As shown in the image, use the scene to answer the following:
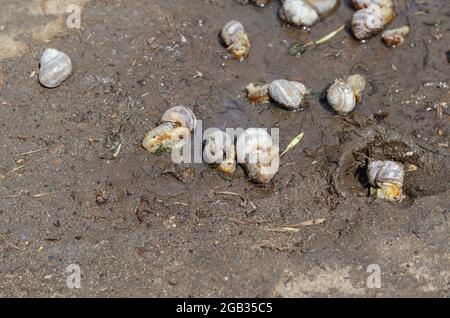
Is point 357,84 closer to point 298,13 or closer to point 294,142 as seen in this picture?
point 294,142

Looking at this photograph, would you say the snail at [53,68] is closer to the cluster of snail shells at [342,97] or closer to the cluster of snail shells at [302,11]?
the cluster of snail shells at [302,11]

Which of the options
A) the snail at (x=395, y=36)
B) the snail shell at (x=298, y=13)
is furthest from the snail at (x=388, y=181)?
the snail shell at (x=298, y=13)

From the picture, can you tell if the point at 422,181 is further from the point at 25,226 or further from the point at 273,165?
the point at 25,226

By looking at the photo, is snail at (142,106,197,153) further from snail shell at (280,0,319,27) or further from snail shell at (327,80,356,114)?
snail shell at (280,0,319,27)

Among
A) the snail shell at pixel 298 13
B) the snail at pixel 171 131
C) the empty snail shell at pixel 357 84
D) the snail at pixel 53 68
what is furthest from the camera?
the snail shell at pixel 298 13

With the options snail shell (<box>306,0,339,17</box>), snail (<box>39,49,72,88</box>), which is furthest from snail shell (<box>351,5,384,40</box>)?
snail (<box>39,49,72,88</box>)

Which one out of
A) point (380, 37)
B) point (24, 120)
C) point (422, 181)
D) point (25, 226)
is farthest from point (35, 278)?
point (380, 37)

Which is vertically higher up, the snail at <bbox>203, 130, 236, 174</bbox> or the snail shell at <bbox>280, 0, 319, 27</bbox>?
the snail shell at <bbox>280, 0, 319, 27</bbox>

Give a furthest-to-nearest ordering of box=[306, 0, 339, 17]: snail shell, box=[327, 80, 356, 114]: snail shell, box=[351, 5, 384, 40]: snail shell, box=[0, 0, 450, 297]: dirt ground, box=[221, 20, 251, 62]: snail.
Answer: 1. box=[306, 0, 339, 17]: snail shell
2. box=[351, 5, 384, 40]: snail shell
3. box=[221, 20, 251, 62]: snail
4. box=[327, 80, 356, 114]: snail shell
5. box=[0, 0, 450, 297]: dirt ground
